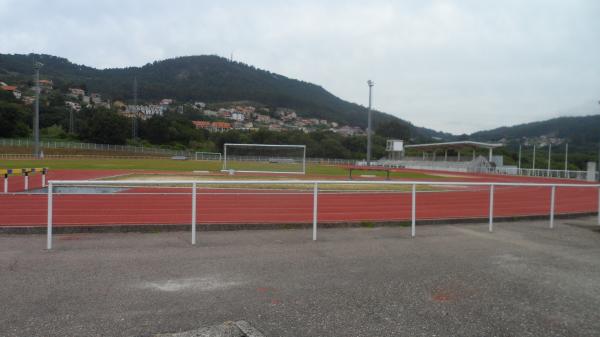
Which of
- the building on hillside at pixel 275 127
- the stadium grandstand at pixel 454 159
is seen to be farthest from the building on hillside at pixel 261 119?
the stadium grandstand at pixel 454 159

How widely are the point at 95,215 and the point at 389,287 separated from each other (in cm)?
644

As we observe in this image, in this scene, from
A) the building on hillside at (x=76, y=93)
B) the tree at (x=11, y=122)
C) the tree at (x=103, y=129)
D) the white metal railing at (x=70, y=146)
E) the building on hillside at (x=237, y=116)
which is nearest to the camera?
the white metal railing at (x=70, y=146)

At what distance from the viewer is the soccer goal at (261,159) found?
29.9 m

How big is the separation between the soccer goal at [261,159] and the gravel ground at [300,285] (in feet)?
76.8

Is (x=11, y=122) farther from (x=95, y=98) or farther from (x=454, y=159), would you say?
(x=95, y=98)

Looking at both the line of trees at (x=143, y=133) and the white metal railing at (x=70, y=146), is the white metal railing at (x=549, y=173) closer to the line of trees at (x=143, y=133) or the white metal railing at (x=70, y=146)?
the line of trees at (x=143, y=133)

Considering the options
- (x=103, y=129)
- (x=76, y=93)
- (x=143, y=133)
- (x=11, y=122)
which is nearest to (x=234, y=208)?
(x=103, y=129)

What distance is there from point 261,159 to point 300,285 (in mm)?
26129

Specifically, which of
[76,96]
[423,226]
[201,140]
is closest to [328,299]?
[423,226]

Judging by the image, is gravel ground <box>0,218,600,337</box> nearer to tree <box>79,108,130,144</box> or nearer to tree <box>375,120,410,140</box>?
tree <box>79,108,130,144</box>

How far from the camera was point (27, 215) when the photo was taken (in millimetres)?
8070

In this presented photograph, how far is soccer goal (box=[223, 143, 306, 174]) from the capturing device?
2989 centimetres

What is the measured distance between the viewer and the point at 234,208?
27.3 feet

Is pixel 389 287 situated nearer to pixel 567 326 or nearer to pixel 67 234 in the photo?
pixel 567 326
